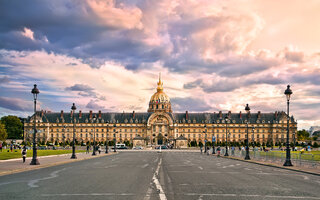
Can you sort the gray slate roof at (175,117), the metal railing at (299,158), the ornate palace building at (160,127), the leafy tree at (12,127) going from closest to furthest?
the metal railing at (299,158) → the leafy tree at (12,127) → the ornate palace building at (160,127) → the gray slate roof at (175,117)

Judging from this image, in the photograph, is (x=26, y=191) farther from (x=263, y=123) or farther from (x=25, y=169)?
(x=263, y=123)

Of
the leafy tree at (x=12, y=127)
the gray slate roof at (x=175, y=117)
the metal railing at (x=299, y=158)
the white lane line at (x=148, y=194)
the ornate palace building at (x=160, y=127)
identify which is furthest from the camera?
the gray slate roof at (x=175, y=117)

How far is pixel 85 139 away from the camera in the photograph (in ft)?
590

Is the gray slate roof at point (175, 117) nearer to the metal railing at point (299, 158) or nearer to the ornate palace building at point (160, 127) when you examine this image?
the ornate palace building at point (160, 127)

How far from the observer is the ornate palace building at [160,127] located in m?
177

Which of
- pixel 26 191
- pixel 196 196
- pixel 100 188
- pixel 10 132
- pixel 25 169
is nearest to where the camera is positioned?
pixel 196 196

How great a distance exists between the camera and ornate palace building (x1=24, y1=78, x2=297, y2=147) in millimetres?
177375

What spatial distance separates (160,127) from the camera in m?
178

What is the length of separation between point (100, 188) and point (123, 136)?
6639 inches

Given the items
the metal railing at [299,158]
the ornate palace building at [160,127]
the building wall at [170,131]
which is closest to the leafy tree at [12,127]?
the ornate palace building at [160,127]

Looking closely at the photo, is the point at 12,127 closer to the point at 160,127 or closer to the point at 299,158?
the point at 160,127

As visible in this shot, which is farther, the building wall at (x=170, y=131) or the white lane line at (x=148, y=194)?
the building wall at (x=170, y=131)

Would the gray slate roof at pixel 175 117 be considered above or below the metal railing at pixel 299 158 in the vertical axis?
above

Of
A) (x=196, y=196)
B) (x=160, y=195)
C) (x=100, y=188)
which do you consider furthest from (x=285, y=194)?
(x=100, y=188)
